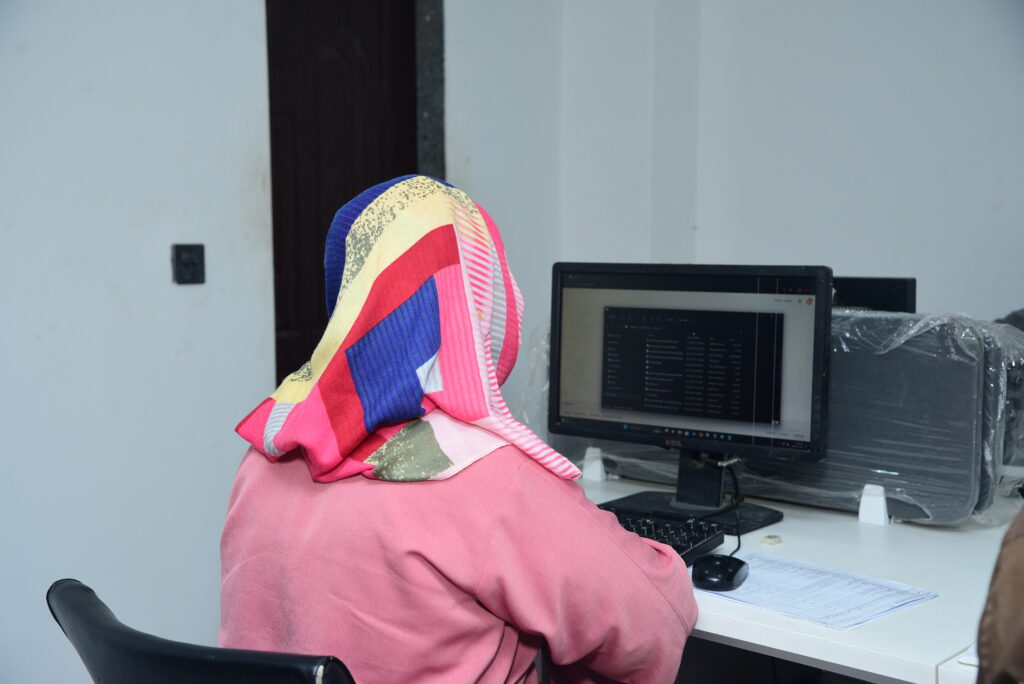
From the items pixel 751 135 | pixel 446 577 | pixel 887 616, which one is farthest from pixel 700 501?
pixel 751 135

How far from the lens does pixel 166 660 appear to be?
87cm

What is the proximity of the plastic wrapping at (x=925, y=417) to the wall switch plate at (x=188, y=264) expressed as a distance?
144cm

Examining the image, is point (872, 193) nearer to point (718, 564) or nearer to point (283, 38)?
point (283, 38)

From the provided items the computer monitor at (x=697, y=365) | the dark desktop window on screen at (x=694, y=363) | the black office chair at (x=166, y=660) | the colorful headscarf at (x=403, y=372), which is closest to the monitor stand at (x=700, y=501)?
the computer monitor at (x=697, y=365)

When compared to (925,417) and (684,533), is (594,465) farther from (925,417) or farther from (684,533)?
(925,417)

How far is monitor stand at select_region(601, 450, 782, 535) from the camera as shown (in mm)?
1675

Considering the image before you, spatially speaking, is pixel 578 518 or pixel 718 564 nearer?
pixel 578 518


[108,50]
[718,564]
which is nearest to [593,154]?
[108,50]

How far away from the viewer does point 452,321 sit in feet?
3.76

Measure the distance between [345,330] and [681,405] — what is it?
72 centimetres

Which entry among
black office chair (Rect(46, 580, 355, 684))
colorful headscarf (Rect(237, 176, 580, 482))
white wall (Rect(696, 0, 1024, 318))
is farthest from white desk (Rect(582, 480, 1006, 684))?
white wall (Rect(696, 0, 1024, 318))

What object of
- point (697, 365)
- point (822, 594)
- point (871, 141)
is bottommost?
point (822, 594)

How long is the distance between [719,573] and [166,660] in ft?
2.45

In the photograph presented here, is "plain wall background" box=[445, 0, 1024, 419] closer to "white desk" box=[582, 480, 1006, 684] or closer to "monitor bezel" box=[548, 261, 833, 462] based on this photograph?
"monitor bezel" box=[548, 261, 833, 462]
